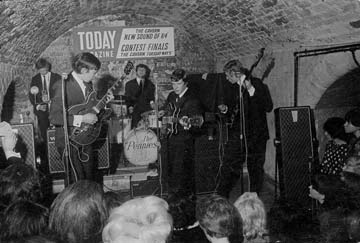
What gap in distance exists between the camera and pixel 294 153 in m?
4.74

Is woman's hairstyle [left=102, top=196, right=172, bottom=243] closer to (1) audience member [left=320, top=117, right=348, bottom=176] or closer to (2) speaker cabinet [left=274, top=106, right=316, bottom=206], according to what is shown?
(1) audience member [left=320, top=117, right=348, bottom=176]

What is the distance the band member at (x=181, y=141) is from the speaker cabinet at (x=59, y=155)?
0.76 m

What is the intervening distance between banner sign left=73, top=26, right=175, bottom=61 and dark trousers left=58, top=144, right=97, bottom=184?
4.55ft

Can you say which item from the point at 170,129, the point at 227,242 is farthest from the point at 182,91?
the point at 227,242

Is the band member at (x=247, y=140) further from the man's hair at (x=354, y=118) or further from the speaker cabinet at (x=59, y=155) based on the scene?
the speaker cabinet at (x=59, y=155)

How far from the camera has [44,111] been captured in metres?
5.29

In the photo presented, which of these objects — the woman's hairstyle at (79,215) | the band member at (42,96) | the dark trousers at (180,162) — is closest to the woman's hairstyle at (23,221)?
the woman's hairstyle at (79,215)

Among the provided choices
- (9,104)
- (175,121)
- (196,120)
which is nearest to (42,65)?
(9,104)

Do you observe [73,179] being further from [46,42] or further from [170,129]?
[46,42]

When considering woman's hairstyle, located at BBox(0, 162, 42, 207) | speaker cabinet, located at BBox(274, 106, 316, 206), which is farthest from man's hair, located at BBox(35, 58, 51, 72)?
woman's hairstyle, located at BBox(0, 162, 42, 207)

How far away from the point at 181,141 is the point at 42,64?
254 centimetres

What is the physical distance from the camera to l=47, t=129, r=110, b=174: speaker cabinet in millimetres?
4789

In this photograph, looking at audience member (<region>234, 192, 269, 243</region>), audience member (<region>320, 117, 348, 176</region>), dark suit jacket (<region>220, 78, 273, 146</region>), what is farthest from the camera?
dark suit jacket (<region>220, 78, 273, 146</region>)

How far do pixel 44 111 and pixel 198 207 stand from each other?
358cm
